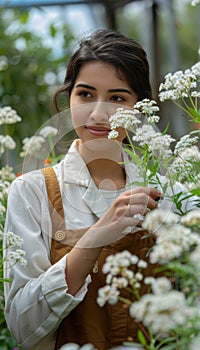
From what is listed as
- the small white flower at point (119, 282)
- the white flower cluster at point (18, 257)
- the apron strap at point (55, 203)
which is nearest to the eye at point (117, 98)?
the apron strap at point (55, 203)

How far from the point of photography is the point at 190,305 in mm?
941

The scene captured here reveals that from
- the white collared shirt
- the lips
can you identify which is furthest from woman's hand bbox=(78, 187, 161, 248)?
the lips

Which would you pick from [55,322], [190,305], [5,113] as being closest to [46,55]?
[5,113]

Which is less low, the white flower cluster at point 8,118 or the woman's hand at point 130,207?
the white flower cluster at point 8,118

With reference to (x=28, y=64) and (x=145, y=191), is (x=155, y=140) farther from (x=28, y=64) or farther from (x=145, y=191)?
(x=28, y=64)

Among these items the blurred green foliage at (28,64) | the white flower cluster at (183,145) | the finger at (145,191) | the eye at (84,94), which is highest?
the blurred green foliage at (28,64)

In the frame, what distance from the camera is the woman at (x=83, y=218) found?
1467mm

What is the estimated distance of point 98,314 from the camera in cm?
159

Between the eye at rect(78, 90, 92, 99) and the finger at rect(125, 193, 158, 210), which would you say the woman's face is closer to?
the eye at rect(78, 90, 92, 99)

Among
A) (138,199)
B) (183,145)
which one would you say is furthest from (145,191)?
(183,145)

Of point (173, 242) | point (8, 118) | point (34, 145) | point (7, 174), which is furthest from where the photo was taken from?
point (34, 145)

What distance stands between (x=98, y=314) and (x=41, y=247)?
19 cm

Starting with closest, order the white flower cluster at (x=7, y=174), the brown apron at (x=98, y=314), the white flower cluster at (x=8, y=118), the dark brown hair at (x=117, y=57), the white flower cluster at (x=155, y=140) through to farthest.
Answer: the white flower cluster at (x=155, y=140)
the brown apron at (x=98, y=314)
the dark brown hair at (x=117, y=57)
the white flower cluster at (x=8, y=118)
the white flower cluster at (x=7, y=174)

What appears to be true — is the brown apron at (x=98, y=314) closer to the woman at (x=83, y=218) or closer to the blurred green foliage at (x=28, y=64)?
the woman at (x=83, y=218)
